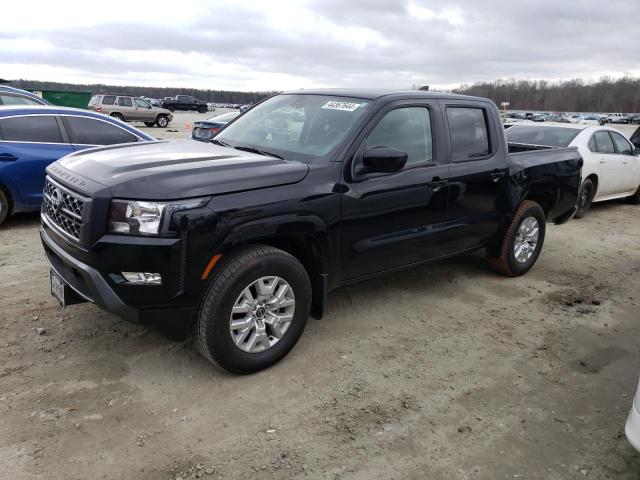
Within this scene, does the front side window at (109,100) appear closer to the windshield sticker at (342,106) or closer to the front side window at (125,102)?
the front side window at (125,102)

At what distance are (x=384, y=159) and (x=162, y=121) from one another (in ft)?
96.5

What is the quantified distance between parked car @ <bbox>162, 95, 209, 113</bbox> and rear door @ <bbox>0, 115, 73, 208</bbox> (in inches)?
1948

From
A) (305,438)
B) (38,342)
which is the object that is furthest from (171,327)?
(38,342)

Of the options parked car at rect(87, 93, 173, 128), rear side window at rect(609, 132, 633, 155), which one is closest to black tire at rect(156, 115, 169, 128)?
parked car at rect(87, 93, 173, 128)

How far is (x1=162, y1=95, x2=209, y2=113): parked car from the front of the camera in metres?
53.8

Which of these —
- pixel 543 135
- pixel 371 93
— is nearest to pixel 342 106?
pixel 371 93

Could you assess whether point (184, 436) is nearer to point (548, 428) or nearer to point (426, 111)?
point (548, 428)

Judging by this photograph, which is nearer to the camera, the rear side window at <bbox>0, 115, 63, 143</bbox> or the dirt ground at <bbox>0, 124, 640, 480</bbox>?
the dirt ground at <bbox>0, 124, 640, 480</bbox>

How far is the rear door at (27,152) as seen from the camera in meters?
6.52

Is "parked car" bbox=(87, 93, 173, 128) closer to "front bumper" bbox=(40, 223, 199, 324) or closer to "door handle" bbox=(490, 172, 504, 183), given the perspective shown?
"door handle" bbox=(490, 172, 504, 183)

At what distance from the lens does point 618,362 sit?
13.2 ft

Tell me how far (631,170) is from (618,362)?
25.0 feet

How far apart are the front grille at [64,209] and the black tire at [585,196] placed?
8.54 metres

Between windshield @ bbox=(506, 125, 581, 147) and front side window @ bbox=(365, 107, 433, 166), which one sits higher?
windshield @ bbox=(506, 125, 581, 147)
